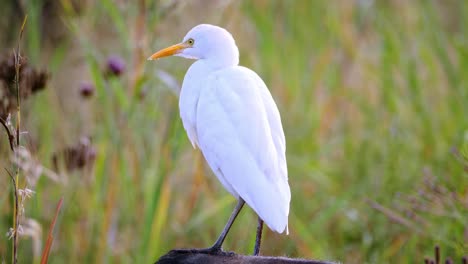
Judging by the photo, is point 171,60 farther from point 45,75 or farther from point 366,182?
point 45,75

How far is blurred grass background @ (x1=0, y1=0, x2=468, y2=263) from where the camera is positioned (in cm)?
264

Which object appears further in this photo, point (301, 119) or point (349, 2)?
point (349, 2)

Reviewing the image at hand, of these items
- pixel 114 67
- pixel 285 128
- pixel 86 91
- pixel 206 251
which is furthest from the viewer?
pixel 285 128

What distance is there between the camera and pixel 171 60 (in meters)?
3.50

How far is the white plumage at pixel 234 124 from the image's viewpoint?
185cm

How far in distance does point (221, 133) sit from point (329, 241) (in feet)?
4.94

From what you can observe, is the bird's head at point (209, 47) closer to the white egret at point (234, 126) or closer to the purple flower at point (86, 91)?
the white egret at point (234, 126)

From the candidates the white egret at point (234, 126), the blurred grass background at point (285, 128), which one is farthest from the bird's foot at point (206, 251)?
the blurred grass background at point (285, 128)

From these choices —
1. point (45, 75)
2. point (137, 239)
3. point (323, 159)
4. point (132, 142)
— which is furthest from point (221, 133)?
point (323, 159)

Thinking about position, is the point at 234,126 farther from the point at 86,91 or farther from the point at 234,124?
the point at 86,91

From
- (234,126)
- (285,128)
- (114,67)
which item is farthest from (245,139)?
(285,128)

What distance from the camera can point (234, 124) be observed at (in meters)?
1.94

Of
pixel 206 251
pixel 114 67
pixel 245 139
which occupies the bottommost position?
pixel 206 251

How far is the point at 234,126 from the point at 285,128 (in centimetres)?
160
